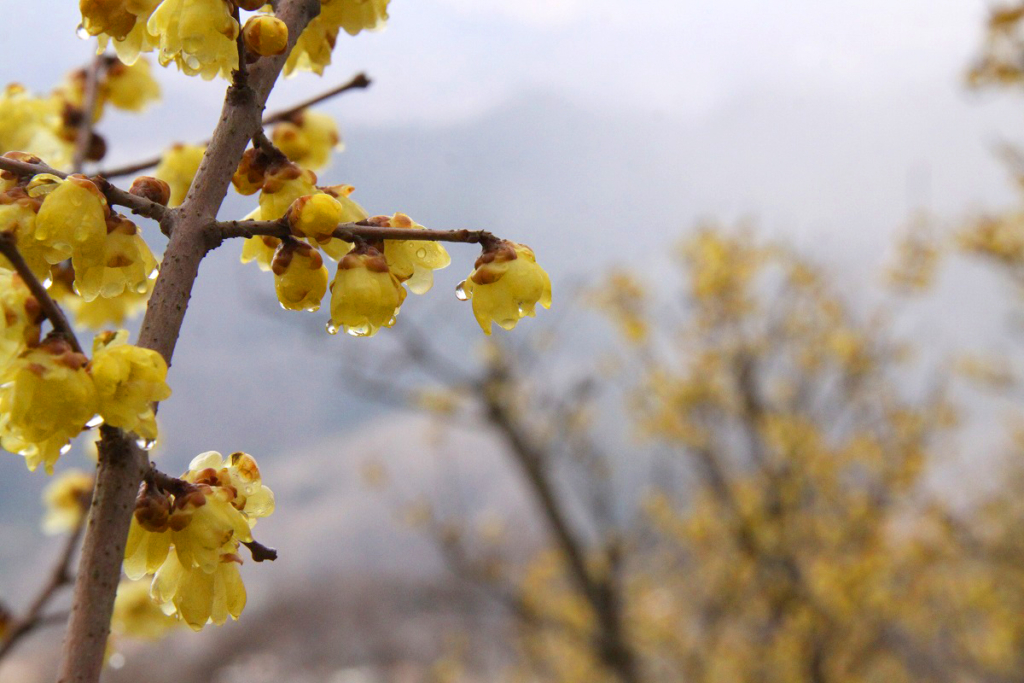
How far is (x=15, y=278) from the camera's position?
2.93ft

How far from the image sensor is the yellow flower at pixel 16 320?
853 mm

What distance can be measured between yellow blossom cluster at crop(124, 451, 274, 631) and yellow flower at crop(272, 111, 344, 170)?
2.40ft

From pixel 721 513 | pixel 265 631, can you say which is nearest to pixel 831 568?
pixel 721 513

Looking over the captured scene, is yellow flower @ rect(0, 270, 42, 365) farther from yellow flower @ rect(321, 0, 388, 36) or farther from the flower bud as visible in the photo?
yellow flower @ rect(321, 0, 388, 36)

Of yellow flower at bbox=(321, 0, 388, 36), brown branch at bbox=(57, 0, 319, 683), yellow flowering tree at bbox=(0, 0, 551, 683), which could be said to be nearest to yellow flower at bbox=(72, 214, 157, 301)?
yellow flowering tree at bbox=(0, 0, 551, 683)

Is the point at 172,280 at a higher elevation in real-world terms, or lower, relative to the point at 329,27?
lower

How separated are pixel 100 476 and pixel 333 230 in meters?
0.38

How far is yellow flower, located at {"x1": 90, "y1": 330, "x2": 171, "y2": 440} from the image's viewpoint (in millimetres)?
774

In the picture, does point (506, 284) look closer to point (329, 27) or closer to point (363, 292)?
point (363, 292)

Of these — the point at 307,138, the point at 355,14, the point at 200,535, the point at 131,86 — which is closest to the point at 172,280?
the point at 200,535

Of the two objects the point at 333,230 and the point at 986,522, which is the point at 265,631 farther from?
the point at 333,230

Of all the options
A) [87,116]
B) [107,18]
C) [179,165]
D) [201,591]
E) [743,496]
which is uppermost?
[743,496]

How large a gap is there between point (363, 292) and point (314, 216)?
0.36ft

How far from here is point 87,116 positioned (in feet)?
5.19
